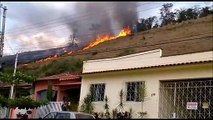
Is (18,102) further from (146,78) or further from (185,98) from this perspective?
(185,98)

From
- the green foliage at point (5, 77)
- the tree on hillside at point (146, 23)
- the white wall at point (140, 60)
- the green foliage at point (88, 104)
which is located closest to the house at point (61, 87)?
the white wall at point (140, 60)

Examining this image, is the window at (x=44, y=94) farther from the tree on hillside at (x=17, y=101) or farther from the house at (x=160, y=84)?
the tree on hillside at (x=17, y=101)

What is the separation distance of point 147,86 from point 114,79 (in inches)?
107

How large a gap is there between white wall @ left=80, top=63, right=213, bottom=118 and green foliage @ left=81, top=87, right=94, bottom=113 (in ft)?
1.17

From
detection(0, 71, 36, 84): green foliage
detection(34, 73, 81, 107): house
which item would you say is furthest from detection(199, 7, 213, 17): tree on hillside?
detection(0, 71, 36, 84): green foliage

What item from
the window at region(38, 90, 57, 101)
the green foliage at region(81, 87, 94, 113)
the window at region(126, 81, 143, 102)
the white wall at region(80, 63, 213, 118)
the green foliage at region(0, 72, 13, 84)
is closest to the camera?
the white wall at region(80, 63, 213, 118)

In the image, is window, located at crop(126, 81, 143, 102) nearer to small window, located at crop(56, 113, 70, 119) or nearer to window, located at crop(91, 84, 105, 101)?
window, located at crop(91, 84, 105, 101)

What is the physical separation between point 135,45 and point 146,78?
31372mm

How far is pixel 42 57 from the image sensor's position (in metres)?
49.5

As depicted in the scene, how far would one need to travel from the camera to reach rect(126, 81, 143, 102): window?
67.6ft

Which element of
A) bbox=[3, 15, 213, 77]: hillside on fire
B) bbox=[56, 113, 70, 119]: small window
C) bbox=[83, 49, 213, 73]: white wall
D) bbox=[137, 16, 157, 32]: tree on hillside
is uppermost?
bbox=[137, 16, 157, 32]: tree on hillside

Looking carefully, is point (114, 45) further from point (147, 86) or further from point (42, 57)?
point (147, 86)

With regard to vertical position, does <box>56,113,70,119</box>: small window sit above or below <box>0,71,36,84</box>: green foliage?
below

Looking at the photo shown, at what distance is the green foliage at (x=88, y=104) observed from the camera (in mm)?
22723
